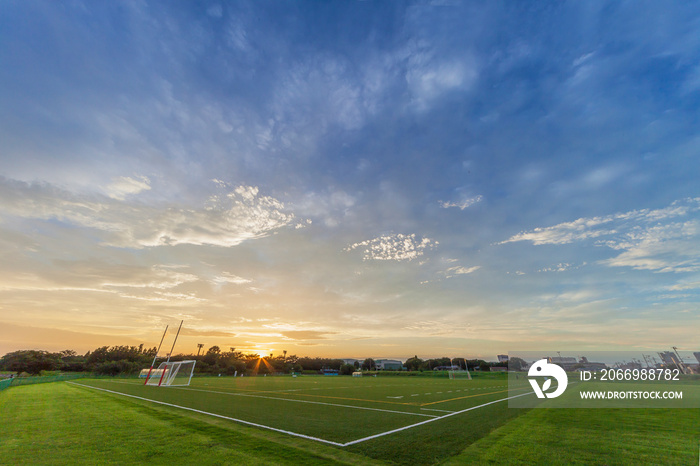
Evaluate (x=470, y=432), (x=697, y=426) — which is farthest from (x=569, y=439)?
(x=697, y=426)

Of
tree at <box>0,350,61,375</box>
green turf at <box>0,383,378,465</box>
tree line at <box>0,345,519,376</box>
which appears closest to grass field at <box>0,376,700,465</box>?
green turf at <box>0,383,378,465</box>

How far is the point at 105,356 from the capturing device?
315ft

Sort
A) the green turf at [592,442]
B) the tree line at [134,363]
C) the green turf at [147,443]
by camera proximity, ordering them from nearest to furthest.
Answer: the green turf at [147,443] < the green turf at [592,442] < the tree line at [134,363]

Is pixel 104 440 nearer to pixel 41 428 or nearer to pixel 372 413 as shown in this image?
pixel 41 428

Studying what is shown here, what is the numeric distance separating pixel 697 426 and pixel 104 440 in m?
17.9

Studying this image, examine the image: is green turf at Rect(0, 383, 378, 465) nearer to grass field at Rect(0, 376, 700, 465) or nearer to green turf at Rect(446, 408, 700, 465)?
grass field at Rect(0, 376, 700, 465)

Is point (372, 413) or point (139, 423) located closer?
point (139, 423)

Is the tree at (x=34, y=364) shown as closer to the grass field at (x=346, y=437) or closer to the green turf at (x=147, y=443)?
the grass field at (x=346, y=437)

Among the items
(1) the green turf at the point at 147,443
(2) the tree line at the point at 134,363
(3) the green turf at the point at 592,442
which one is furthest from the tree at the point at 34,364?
(3) the green turf at the point at 592,442

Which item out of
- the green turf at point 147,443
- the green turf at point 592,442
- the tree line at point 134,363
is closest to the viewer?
the green turf at point 147,443

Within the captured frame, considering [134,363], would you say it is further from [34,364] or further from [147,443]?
[147,443]

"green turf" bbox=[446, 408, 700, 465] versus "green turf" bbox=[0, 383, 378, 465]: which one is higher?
"green turf" bbox=[446, 408, 700, 465]

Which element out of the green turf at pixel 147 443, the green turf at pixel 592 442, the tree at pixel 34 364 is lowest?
the green turf at pixel 147 443

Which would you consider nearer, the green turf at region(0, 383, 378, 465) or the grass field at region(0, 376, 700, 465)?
the green turf at region(0, 383, 378, 465)
